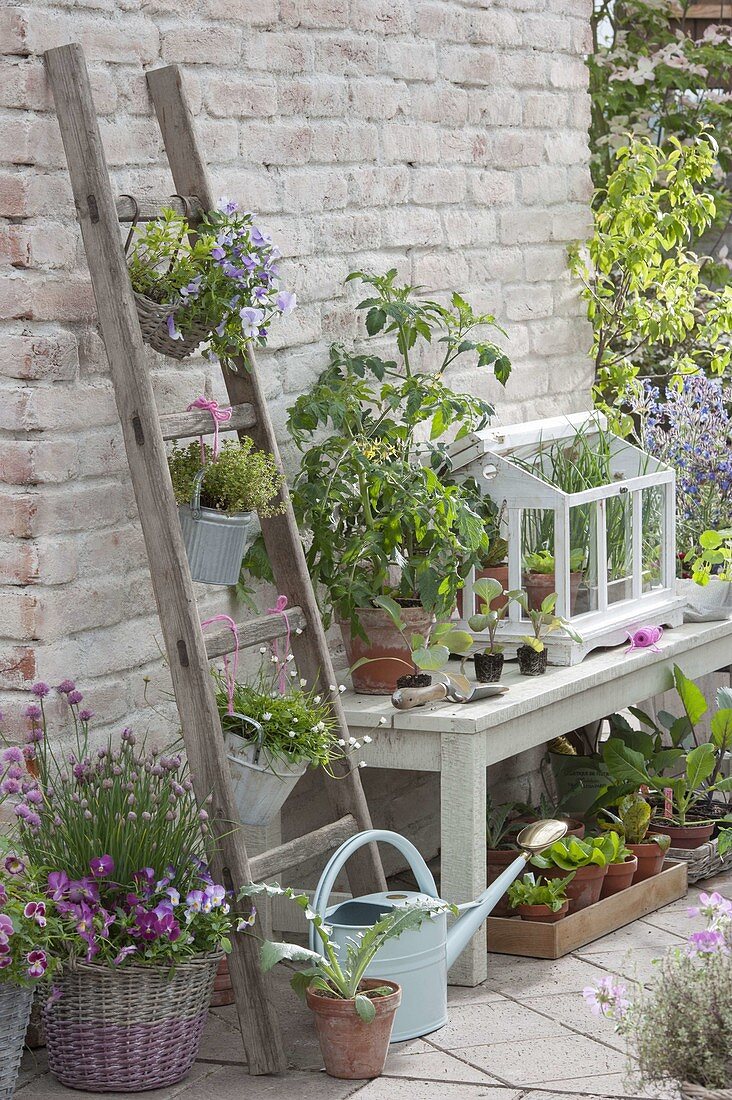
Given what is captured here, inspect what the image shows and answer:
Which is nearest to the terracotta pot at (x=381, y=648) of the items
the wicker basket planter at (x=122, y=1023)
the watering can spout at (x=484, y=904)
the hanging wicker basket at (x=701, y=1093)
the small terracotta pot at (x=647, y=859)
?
the watering can spout at (x=484, y=904)

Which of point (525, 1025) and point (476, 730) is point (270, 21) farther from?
point (525, 1025)

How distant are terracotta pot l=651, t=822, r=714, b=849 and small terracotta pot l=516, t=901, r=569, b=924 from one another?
1.93 feet

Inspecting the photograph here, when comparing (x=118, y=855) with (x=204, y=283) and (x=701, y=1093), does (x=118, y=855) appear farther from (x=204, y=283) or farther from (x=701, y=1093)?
(x=701, y=1093)

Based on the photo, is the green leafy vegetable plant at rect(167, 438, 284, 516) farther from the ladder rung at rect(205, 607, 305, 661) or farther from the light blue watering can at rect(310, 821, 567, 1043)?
the light blue watering can at rect(310, 821, 567, 1043)

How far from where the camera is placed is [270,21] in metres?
3.79

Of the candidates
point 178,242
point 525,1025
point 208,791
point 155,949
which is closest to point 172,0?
point 178,242

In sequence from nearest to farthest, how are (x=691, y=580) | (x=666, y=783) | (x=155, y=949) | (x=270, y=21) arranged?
(x=155, y=949) → (x=270, y=21) → (x=666, y=783) → (x=691, y=580)

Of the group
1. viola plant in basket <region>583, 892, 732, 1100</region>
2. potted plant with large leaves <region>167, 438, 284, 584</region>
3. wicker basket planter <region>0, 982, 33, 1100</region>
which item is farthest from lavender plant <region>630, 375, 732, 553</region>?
wicker basket planter <region>0, 982, 33, 1100</region>

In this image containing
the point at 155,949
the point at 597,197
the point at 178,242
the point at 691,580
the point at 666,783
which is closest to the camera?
the point at 155,949

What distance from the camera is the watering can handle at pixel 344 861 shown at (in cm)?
320

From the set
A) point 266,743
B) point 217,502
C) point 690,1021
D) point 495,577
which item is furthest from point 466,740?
point 690,1021

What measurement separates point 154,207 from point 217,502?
62 centimetres

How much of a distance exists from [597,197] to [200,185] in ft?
8.35

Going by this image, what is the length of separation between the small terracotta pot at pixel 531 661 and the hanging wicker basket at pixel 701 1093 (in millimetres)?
1768
